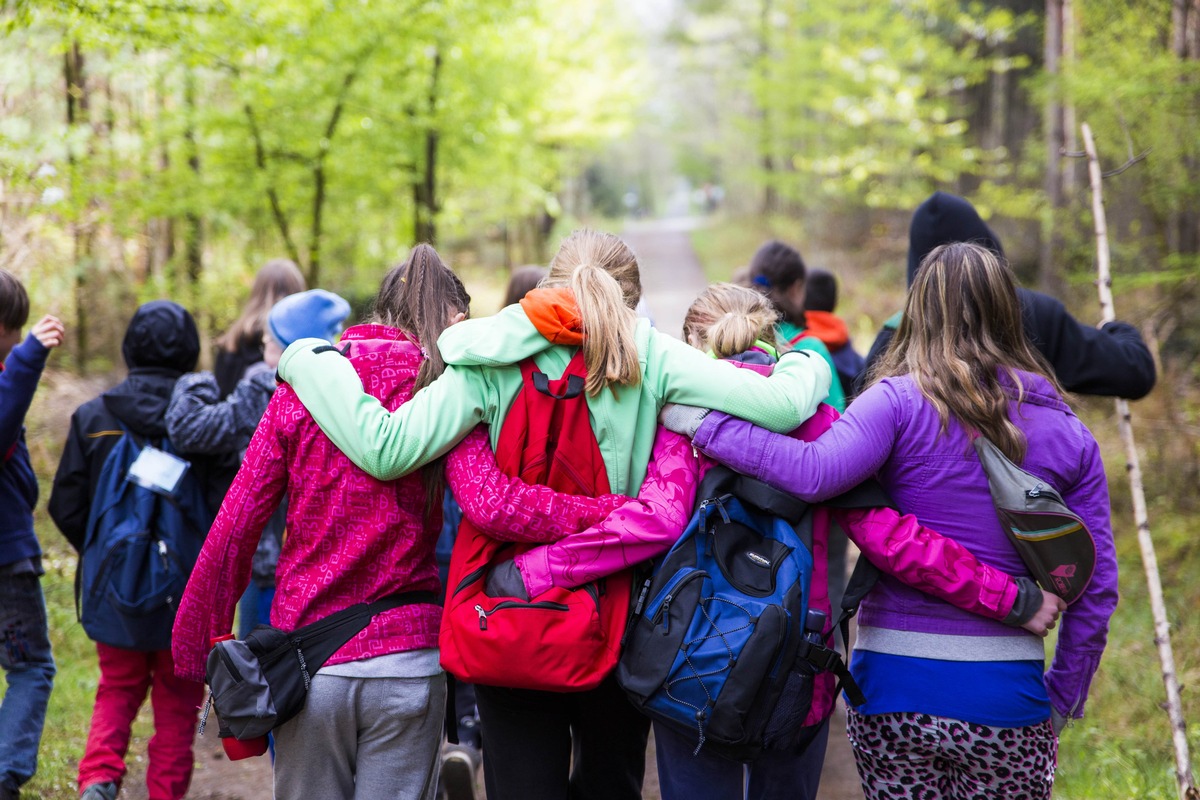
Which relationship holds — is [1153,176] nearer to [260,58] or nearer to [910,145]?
[260,58]

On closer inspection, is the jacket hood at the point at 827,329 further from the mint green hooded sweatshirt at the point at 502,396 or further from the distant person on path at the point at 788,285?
the mint green hooded sweatshirt at the point at 502,396

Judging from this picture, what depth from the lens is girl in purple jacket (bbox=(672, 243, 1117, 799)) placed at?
2.59 m

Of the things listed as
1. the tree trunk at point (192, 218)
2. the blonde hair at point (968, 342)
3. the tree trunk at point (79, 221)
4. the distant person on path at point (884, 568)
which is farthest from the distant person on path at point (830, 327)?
the tree trunk at point (192, 218)

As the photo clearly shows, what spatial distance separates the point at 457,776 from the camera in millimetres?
4000

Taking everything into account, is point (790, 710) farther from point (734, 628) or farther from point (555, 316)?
point (555, 316)

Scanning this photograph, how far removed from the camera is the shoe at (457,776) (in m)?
3.98

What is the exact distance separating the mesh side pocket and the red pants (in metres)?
2.55

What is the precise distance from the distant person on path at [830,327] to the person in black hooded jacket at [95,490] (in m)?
3.16

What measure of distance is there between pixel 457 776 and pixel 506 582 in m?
1.85

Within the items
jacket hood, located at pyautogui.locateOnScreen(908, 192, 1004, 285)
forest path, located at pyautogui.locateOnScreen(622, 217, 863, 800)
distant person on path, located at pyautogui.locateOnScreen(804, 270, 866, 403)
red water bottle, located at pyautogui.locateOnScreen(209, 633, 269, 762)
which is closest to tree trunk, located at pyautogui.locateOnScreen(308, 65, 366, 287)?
forest path, located at pyautogui.locateOnScreen(622, 217, 863, 800)

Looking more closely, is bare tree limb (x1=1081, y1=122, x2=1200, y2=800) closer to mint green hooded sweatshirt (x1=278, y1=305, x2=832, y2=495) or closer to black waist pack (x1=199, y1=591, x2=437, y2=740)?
mint green hooded sweatshirt (x1=278, y1=305, x2=832, y2=495)

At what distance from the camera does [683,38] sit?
30.5 metres

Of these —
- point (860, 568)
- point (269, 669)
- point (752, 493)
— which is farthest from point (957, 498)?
point (269, 669)

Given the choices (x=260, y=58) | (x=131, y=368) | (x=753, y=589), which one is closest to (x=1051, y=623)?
(x=753, y=589)
